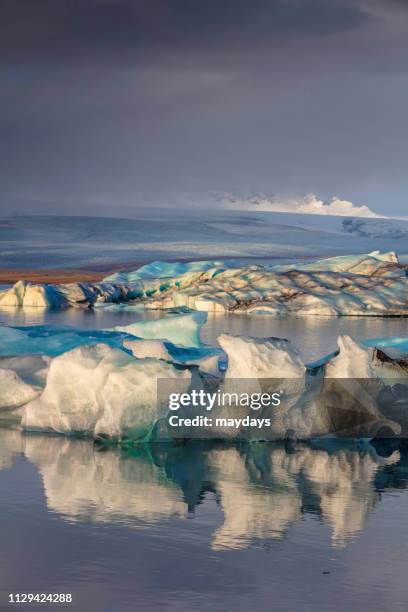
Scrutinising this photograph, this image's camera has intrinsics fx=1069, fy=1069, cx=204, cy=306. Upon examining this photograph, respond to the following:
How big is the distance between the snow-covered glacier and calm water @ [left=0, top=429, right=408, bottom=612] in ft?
67.9

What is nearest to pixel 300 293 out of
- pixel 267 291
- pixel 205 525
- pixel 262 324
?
pixel 267 291

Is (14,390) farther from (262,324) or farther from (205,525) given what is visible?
(262,324)

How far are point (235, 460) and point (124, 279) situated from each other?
98.9 feet

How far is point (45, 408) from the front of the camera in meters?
9.16

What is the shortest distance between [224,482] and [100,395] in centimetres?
182

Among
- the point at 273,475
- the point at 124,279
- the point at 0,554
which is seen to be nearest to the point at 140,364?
the point at 273,475

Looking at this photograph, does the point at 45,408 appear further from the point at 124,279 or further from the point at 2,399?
the point at 124,279

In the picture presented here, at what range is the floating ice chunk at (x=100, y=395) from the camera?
872 cm

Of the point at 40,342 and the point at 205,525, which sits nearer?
the point at 205,525

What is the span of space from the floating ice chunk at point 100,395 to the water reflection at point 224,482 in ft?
0.73

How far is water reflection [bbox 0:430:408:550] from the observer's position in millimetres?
6387

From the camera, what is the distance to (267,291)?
30.5m

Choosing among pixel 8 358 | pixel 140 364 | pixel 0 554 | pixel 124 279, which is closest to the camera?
pixel 0 554

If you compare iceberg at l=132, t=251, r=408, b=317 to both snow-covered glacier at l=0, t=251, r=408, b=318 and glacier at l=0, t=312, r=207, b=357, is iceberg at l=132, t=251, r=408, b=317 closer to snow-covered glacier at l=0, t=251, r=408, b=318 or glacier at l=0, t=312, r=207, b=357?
snow-covered glacier at l=0, t=251, r=408, b=318
